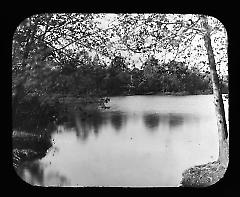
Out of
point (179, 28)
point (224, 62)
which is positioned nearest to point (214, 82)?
point (224, 62)

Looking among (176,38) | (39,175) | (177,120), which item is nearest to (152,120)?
(177,120)

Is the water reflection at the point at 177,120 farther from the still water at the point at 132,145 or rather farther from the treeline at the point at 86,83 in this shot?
the treeline at the point at 86,83

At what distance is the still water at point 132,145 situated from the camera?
2.55 metres

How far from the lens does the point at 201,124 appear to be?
8.46ft

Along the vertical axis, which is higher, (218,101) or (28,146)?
(218,101)

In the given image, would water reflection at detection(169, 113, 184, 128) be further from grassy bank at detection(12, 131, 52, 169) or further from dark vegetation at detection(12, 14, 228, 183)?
grassy bank at detection(12, 131, 52, 169)

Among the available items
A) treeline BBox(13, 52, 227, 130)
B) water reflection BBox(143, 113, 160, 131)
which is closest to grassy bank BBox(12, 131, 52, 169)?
treeline BBox(13, 52, 227, 130)

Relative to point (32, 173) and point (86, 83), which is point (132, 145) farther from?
point (32, 173)

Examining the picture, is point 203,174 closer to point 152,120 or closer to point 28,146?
point 152,120

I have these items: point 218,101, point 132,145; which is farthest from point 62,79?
point 218,101

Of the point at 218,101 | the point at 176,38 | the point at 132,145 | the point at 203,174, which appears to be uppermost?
the point at 176,38

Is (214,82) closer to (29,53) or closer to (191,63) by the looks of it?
(191,63)

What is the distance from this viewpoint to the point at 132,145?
2.57 m

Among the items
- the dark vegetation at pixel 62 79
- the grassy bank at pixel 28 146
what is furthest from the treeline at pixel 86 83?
the grassy bank at pixel 28 146
